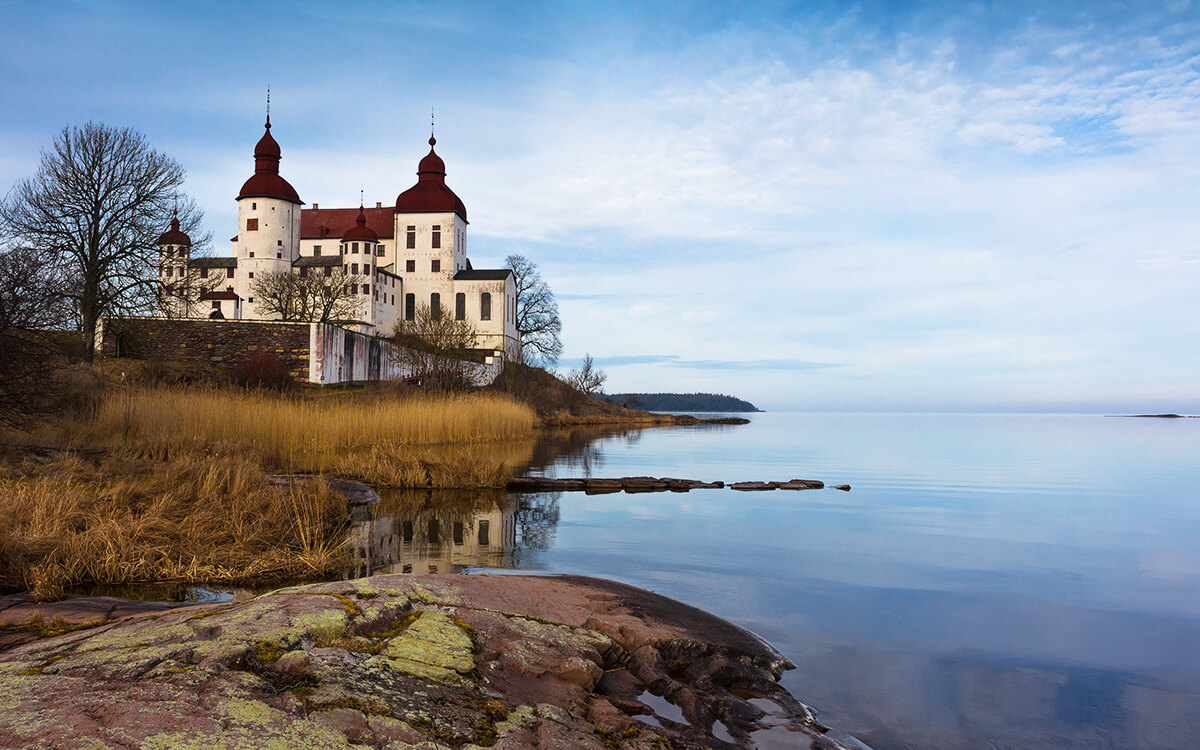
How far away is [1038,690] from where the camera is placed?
4883 mm

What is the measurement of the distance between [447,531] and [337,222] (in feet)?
194

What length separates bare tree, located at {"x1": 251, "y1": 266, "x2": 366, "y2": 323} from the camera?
44250mm

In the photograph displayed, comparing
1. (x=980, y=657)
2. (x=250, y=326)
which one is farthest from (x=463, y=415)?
(x=980, y=657)

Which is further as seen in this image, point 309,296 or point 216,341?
point 309,296

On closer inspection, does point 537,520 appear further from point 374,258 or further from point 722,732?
point 374,258

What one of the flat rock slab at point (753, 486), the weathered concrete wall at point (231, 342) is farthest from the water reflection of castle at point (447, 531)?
the weathered concrete wall at point (231, 342)

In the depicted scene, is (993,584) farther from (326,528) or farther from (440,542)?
(326,528)

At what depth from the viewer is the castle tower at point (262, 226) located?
57562mm

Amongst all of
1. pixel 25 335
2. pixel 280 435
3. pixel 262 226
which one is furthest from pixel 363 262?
pixel 25 335

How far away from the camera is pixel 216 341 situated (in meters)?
30.9

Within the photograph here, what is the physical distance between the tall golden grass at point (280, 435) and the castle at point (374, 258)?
37702 mm

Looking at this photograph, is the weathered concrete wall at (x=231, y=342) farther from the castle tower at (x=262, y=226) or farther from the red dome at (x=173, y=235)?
the castle tower at (x=262, y=226)

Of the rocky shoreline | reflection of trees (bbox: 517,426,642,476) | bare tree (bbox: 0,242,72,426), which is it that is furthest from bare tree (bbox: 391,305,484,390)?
bare tree (bbox: 0,242,72,426)

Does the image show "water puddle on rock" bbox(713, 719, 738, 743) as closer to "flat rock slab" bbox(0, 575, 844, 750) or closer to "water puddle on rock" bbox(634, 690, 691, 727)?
"flat rock slab" bbox(0, 575, 844, 750)
